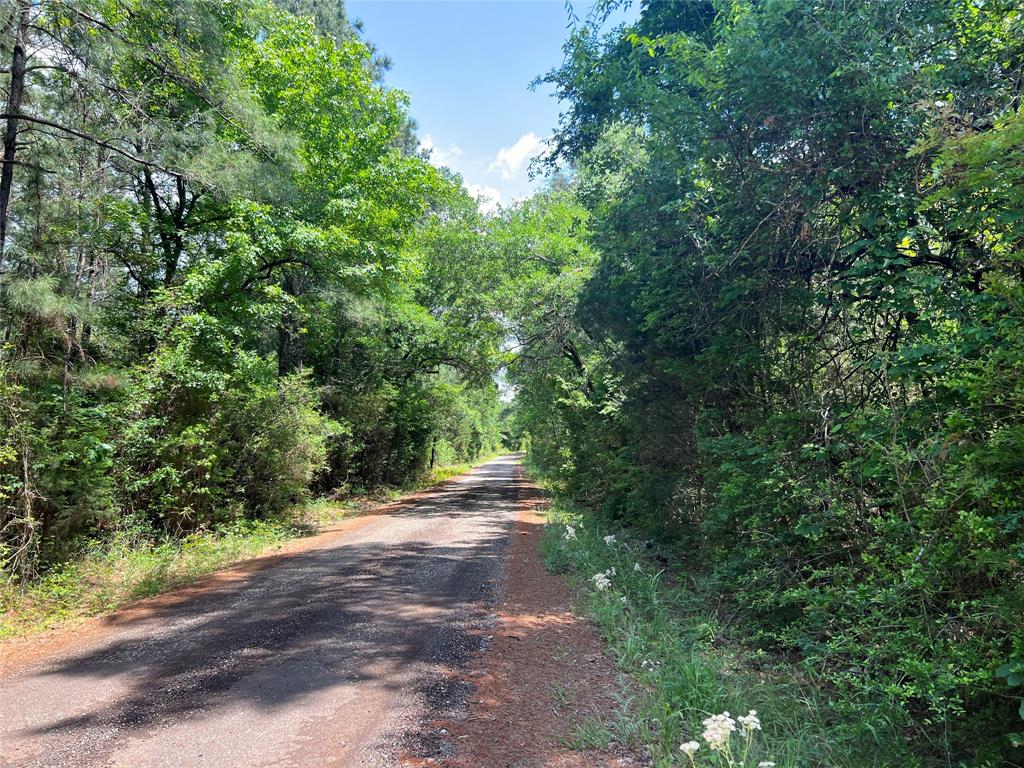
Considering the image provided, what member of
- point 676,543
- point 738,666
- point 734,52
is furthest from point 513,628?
point 734,52

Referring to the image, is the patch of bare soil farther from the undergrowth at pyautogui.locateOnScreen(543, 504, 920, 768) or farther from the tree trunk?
the tree trunk

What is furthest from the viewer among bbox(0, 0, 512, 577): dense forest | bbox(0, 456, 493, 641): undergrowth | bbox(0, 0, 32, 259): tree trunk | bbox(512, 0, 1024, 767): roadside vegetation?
bbox(0, 0, 512, 577): dense forest

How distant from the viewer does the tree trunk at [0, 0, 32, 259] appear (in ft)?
20.1

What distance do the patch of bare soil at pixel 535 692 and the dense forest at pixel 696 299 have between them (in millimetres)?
1535

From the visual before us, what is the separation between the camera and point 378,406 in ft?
59.0

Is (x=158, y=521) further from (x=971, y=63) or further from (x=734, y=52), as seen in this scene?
(x=971, y=63)

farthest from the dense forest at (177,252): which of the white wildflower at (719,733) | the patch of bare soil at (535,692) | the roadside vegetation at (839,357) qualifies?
the white wildflower at (719,733)

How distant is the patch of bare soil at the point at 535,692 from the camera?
3188 millimetres

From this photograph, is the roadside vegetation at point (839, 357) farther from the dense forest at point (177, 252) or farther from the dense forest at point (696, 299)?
the dense forest at point (177, 252)

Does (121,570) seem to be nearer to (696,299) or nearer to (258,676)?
(258,676)

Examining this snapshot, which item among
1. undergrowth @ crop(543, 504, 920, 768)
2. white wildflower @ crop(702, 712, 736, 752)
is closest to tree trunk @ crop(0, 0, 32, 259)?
undergrowth @ crop(543, 504, 920, 768)

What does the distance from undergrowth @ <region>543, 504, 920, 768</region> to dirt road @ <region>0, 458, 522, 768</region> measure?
1.36m

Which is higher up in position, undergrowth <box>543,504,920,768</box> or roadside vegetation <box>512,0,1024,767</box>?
roadside vegetation <box>512,0,1024,767</box>

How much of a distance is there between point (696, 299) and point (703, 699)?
14.1 ft
